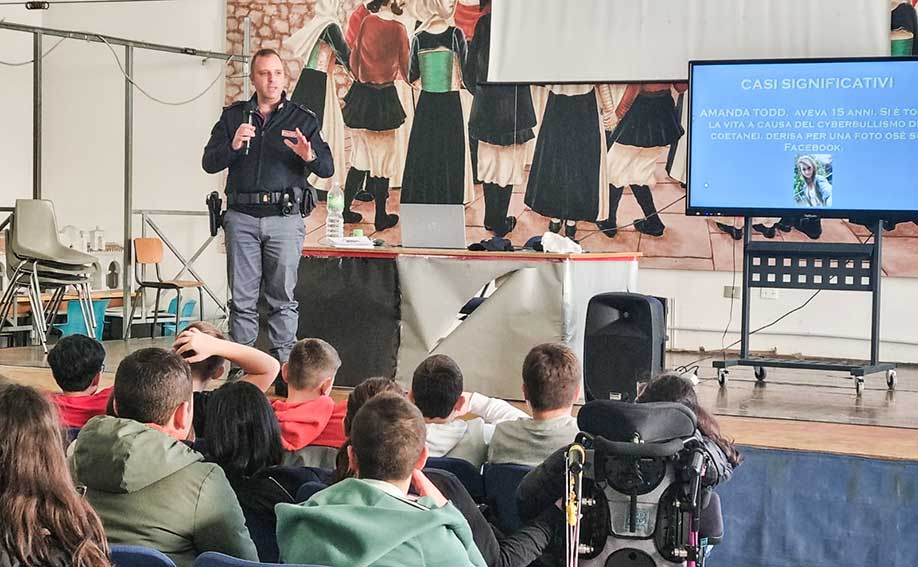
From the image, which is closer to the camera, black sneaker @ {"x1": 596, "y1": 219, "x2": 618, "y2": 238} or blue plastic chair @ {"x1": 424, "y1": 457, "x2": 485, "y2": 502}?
blue plastic chair @ {"x1": 424, "y1": 457, "x2": 485, "y2": 502}

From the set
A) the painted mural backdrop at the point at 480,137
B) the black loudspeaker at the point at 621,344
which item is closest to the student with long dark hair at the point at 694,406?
the black loudspeaker at the point at 621,344

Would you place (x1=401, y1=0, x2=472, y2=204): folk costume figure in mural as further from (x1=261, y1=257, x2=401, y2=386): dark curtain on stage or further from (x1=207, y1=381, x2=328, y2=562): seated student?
(x1=207, y1=381, x2=328, y2=562): seated student

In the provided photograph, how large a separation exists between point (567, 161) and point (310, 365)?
16.1ft

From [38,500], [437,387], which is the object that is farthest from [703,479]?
[38,500]

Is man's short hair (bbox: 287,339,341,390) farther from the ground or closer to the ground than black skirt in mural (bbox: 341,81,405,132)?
closer to the ground

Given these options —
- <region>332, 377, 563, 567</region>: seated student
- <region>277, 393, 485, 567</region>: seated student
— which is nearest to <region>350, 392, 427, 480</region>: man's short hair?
<region>277, 393, 485, 567</region>: seated student

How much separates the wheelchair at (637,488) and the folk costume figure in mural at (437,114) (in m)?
5.73

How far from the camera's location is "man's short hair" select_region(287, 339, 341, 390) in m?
3.50

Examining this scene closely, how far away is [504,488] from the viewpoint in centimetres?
303

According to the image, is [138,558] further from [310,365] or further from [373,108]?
[373,108]

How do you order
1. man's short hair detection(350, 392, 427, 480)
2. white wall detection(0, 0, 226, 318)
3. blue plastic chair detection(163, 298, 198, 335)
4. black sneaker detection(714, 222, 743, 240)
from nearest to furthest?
1. man's short hair detection(350, 392, 427, 480)
2. black sneaker detection(714, 222, 743, 240)
3. blue plastic chair detection(163, 298, 198, 335)
4. white wall detection(0, 0, 226, 318)

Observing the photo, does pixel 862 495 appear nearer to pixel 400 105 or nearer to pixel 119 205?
pixel 400 105

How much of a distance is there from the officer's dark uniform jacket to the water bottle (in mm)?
847

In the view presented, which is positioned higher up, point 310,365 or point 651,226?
point 651,226
